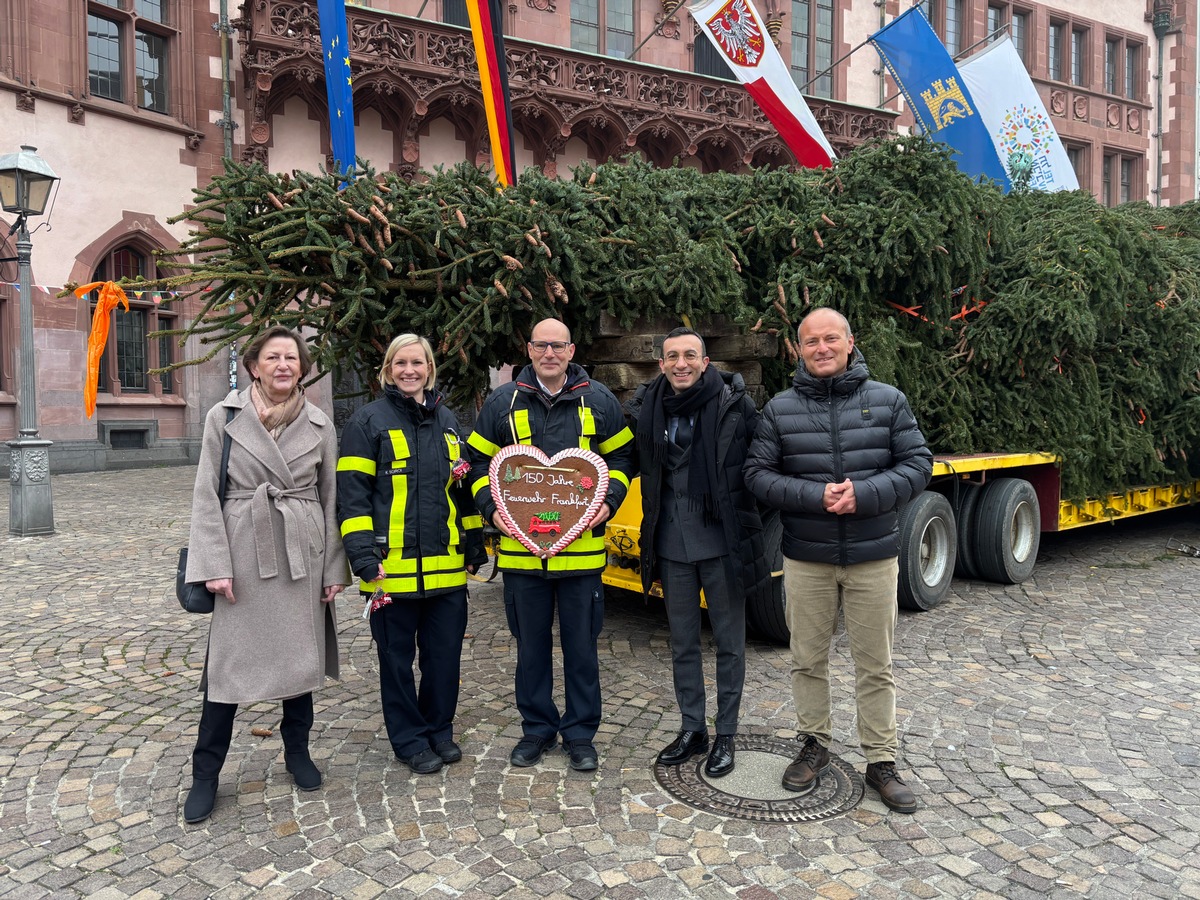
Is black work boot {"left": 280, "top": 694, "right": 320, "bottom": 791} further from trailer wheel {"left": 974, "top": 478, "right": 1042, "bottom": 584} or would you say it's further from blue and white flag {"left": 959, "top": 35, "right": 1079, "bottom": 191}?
blue and white flag {"left": 959, "top": 35, "right": 1079, "bottom": 191}

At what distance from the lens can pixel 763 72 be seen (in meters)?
12.7

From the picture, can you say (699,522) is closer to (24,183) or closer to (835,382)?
(835,382)

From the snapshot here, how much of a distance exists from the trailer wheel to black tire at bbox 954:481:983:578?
35mm

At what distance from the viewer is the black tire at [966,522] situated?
7312 millimetres

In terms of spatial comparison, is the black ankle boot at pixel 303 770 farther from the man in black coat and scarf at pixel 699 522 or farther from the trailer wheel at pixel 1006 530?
the trailer wheel at pixel 1006 530

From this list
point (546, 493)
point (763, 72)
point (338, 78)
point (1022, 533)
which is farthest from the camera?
point (763, 72)

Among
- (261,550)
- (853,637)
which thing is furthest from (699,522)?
(261,550)

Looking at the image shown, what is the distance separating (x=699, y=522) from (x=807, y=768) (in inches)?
42.2

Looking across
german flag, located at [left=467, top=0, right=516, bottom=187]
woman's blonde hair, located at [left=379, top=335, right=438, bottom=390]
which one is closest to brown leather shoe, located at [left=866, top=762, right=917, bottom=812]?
woman's blonde hair, located at [left=379, top=335, right=438, bottom=390]

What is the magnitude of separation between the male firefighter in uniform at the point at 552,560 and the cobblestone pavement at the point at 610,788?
0.63 ft

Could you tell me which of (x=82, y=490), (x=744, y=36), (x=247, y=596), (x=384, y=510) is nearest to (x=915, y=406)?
(x=384, y=510)

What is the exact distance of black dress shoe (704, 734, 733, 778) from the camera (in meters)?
3.74

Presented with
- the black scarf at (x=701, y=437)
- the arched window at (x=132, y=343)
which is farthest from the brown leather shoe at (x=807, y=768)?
the arched window at (x=132, y=343)

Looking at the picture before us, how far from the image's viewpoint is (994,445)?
7.35m
